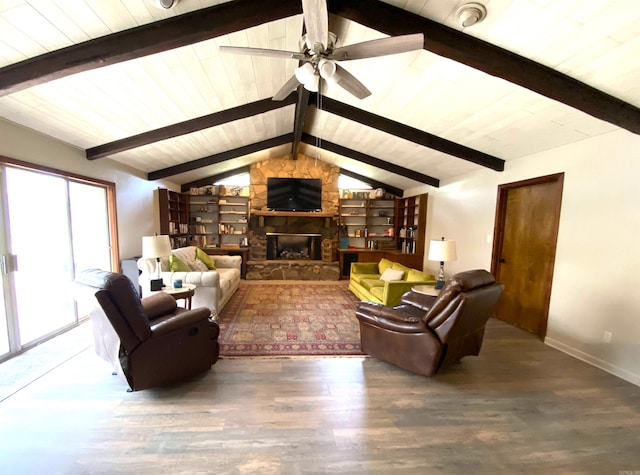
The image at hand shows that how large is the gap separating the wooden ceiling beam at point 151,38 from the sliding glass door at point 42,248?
1.25m

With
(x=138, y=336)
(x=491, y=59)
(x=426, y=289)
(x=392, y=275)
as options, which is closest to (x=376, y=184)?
(x=392, y=275)

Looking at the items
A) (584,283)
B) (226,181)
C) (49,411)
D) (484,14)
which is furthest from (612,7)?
(226,181)

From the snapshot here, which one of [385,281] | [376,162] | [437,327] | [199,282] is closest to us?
[437,327]

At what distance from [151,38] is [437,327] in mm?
Result: 3135

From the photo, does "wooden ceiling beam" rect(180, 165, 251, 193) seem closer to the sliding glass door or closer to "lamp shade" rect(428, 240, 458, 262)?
the sliding glass door

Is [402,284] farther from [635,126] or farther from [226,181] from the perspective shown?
[226,181]

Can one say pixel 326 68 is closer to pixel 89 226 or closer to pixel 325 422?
pixel 325 422

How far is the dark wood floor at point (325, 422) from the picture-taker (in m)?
1.54

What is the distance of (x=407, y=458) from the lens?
1578 millimetres

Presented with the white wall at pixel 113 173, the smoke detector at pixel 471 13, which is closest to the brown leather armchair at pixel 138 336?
the white wall at pixel 113 173

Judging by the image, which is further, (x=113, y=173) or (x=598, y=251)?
(x=113, y=173)

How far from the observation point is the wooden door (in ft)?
10.4

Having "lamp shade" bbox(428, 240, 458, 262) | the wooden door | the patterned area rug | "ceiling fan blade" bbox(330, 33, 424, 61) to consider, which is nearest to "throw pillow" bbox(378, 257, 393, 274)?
the patterned area rug

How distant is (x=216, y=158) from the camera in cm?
521
